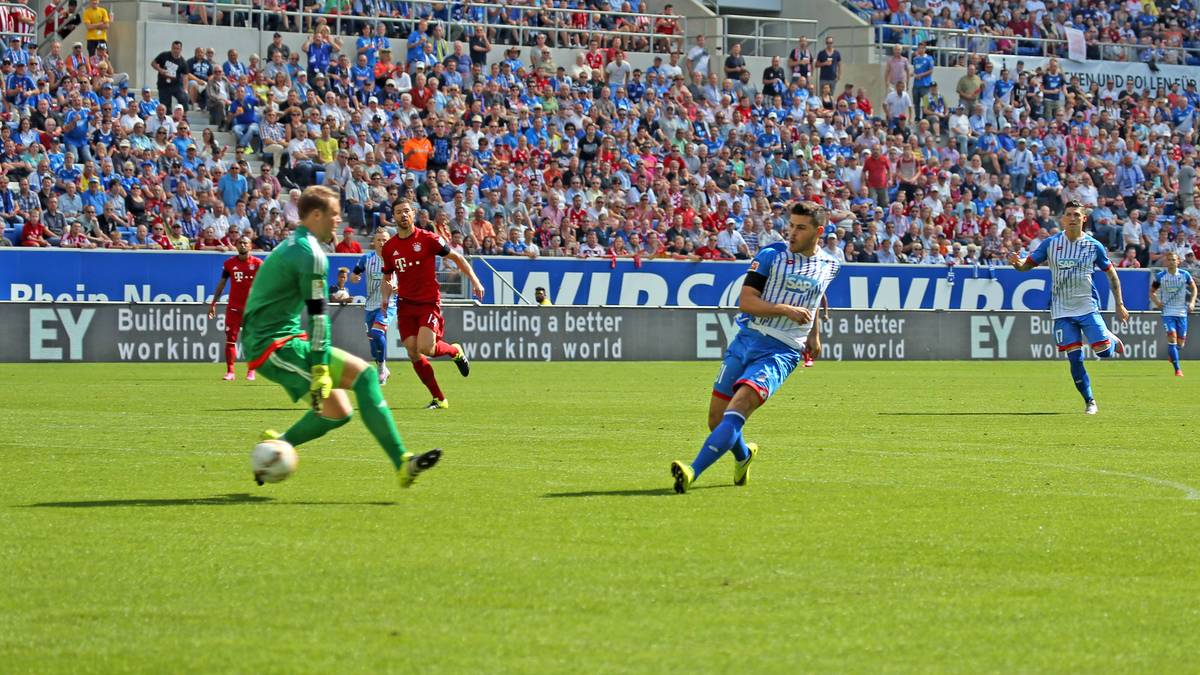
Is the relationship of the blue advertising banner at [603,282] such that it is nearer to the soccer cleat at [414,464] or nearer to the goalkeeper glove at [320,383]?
the goalkeeper glove at [320,383]

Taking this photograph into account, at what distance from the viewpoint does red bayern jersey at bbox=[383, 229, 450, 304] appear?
1939cm

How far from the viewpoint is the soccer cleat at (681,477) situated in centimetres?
1061

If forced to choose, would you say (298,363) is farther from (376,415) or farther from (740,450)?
(740,450)

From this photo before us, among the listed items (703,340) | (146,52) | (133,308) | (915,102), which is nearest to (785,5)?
(915,102)

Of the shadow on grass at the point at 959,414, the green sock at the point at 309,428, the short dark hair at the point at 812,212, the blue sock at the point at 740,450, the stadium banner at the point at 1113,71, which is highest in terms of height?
the stadium banner at the point at 1113,71

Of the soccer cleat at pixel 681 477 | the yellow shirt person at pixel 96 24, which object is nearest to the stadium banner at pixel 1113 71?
the yellow shirt person at pixel 96 24

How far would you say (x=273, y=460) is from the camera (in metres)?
10.1

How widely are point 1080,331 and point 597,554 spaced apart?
13.4 metres

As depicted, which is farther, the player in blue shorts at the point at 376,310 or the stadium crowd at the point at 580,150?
the stadium crowd at the point at 580,150

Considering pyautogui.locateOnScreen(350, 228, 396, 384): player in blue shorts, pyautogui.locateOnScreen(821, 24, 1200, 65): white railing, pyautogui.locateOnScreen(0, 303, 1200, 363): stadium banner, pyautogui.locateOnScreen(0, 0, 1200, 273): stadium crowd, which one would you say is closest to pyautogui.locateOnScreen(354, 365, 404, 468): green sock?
pyautogui.locateOnScreen(350, 228, 396, 384): player in blue shorts

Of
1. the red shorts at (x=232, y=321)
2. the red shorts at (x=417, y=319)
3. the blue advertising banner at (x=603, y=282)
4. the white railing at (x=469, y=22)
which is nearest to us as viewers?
the red shorts at (x=417, y=319)

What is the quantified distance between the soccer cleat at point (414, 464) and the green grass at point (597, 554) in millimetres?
223

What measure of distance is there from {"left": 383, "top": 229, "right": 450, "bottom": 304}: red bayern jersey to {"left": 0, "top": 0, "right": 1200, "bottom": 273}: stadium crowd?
14522mm

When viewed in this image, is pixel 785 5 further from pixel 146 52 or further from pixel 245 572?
pixel 245 572
